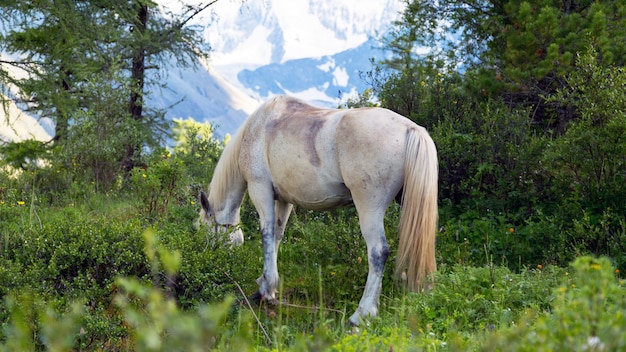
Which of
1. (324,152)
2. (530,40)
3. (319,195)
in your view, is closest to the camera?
(324,152)

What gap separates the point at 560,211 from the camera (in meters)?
6.55

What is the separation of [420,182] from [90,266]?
258 centimetres

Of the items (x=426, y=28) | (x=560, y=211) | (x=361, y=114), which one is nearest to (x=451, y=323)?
(x=361, y=114)

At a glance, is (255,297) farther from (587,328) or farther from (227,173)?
(587,328)

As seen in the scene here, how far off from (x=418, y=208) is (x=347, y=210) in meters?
3.04

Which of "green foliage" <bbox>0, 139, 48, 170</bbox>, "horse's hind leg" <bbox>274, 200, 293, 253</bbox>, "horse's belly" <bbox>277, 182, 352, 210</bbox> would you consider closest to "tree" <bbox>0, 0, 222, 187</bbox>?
"green foliage" <bbox>0, 139, 48, 170</bbox>

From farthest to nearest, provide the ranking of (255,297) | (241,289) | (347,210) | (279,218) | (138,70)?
(138,70) → (347,210) → (279,218) → (255,297) → (241,289)

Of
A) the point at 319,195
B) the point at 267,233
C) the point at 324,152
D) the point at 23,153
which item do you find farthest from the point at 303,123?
the point at 23,153

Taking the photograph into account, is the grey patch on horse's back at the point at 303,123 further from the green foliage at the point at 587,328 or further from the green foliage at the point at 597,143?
the green foliage at the point at 587,328

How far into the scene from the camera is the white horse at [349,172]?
4754mm

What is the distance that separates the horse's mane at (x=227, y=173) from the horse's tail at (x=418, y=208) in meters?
1.79

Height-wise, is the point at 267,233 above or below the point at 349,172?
below

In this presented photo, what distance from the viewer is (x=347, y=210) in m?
7.73

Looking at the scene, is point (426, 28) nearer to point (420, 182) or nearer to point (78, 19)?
point (78, 19)
